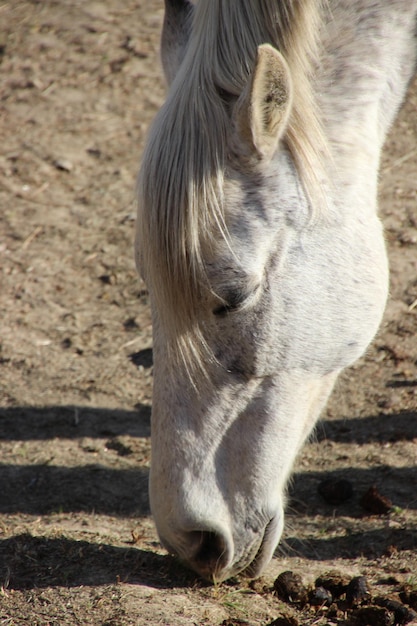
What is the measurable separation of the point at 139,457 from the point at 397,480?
3.55 ft

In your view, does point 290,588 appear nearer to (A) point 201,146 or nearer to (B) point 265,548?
(B) point 265,548

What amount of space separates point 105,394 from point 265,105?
6.62ft

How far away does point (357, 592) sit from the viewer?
7.29 feet

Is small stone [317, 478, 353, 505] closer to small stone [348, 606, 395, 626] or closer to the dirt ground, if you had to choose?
the dirt ground

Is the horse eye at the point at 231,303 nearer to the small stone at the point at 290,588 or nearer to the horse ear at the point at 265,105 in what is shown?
the horse ear at the point at 265,105

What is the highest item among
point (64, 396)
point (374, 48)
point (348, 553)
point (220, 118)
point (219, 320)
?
point (374, 48)

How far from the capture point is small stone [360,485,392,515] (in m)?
2.79

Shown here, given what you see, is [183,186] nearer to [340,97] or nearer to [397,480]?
[340,97]

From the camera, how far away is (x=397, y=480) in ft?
9.85

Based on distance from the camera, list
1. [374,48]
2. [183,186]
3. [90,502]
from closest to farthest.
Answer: [183,186] < [374,48] < [90,502]

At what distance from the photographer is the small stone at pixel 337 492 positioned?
288cm

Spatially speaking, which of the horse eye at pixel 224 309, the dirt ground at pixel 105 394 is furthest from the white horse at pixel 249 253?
the dirt ground at pixel 105 394

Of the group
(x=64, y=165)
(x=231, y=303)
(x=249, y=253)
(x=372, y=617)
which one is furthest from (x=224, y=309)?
(x=64, y=165)

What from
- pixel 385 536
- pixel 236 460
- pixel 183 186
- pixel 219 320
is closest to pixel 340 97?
pixel 183 186
